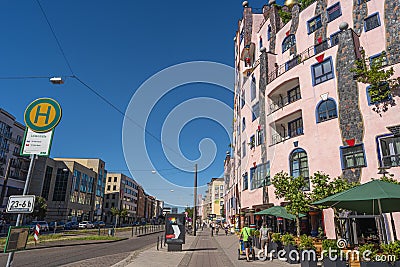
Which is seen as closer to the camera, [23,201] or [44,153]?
[23,201]

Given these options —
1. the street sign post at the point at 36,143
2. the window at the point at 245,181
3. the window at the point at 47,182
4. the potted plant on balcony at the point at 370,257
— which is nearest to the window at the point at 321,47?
the window at the point at 245,181

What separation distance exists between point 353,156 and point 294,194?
15.4ft

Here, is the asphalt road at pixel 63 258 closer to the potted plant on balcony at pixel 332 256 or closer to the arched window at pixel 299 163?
the potted plant on balcony at pixel 332 256

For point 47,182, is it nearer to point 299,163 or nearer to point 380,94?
point 299,163

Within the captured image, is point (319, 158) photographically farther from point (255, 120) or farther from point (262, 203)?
point (255, 120)

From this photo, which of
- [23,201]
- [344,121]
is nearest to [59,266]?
[23,201]

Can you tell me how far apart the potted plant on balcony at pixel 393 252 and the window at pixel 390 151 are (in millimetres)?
9164

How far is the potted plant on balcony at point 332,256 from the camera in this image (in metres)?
8.70

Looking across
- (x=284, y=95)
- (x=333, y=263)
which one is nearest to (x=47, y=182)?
(x=284, y=95)

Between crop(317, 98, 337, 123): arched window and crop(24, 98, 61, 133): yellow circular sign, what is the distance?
59.5 feet

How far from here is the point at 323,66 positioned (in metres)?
20.3

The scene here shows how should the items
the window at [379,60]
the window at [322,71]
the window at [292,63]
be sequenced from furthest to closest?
1. the window at [292,63]
2. the window at [322,71]
3. the window at [379,60]

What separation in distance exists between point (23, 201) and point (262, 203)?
879 inches

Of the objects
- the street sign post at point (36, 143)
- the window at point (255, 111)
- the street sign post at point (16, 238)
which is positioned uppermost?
the window at point (255, 111)
